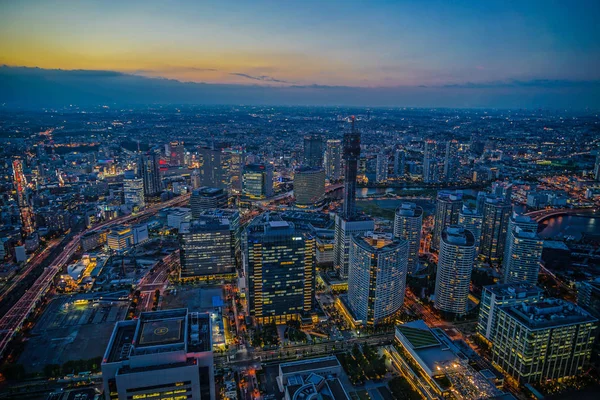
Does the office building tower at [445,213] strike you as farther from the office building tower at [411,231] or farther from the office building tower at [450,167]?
the office building tower at [450,167]

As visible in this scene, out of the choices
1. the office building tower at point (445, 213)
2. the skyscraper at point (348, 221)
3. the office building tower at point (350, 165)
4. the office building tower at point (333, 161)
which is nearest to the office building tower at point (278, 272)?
the skyscraper at point (348, 221)

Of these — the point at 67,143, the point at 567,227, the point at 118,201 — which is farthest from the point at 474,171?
the point at 67,143

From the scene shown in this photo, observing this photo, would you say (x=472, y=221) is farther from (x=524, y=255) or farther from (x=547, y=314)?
(x=547, y=314)

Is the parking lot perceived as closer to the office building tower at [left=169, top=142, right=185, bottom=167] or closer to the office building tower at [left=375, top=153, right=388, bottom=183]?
the office building tower at [left=169, top=142, right=185, bottom=167]

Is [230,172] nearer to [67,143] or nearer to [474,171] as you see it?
[474,171]

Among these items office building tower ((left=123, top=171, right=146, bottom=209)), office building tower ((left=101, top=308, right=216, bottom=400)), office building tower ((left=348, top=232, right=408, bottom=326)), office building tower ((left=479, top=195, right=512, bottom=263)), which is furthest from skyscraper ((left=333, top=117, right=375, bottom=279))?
office building tower ((left=123, top=171, right=146, bottom=209))

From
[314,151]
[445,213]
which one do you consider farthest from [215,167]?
[445,213]
